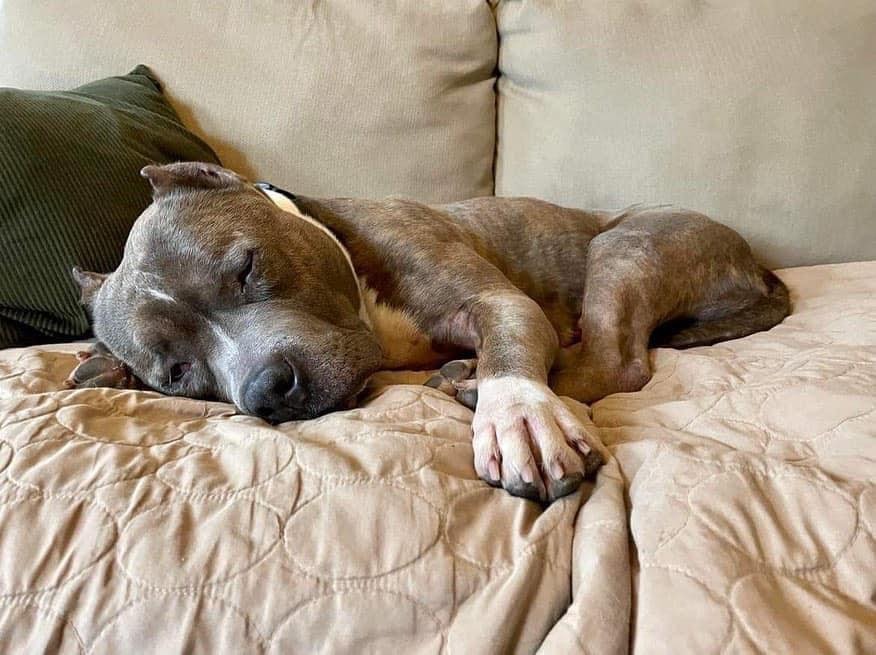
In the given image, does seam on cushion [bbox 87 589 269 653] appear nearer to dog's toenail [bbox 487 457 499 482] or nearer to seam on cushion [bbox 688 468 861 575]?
dog's toenail [bbox 487 457 499 482]

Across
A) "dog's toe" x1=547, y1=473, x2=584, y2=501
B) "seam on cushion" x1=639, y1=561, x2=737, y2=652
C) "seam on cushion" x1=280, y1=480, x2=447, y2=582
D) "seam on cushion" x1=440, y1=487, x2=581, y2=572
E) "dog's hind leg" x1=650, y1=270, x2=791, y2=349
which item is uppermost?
"seam on cushion" x1=639, y1=561, x2=737, y2=652

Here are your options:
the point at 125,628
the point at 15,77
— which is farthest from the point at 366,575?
the point at 15,77

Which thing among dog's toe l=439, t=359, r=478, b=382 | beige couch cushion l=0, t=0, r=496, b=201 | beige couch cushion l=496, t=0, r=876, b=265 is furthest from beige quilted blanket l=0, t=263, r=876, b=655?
beige couch cushion l=0, t=0, r=496, b=201

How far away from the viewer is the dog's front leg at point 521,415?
45.6 inches

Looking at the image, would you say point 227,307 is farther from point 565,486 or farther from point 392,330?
point 565,486

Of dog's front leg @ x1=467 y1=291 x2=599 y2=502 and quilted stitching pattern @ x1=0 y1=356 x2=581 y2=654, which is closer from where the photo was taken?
quilted stitching pattern @ x1=0 y1=356 x2=581 y2=654

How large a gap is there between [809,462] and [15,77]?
2.62 meters

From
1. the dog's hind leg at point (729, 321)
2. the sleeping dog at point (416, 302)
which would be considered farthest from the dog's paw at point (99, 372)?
the dog's hind leg at point (729, 321)

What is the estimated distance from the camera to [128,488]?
104 cm

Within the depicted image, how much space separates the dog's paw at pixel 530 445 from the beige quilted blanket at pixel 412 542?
0.04 m

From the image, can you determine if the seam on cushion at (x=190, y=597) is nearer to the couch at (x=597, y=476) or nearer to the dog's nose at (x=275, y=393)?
the couch at (x=597, y=476)

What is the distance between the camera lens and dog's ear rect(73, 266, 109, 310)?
5.96 ft

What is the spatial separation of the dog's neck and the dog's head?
0.27ft

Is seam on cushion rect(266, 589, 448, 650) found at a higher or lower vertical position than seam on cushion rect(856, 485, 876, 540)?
lower
